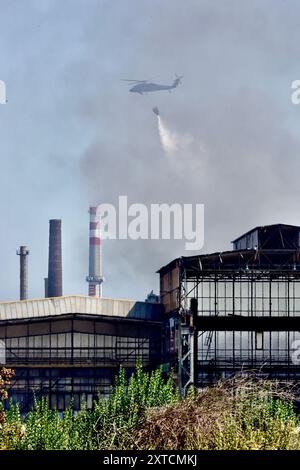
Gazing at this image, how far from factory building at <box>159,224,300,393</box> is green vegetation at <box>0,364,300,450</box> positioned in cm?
3217

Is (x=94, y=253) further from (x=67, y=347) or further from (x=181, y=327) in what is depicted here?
(x=181, y=327)

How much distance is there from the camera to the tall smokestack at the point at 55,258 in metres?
113

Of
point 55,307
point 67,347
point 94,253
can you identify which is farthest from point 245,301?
point 94,253

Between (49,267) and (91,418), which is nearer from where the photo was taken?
(91,418)

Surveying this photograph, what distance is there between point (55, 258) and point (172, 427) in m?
88.3

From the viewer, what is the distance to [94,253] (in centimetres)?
14138

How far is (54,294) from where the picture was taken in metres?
112

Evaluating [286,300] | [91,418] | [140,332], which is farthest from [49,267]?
[91,418]

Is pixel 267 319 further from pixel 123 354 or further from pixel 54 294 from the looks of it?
pixel 54 294

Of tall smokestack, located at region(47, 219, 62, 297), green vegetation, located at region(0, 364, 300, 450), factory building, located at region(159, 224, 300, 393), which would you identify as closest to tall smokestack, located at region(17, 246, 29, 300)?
tall smokestack, located at region(47, 219, 62, 297)

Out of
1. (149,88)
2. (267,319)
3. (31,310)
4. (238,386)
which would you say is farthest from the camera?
(149,88)

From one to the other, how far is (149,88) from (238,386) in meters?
135

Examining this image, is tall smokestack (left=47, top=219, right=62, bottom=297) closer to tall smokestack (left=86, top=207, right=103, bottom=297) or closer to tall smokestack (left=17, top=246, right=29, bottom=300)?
tall smokestack (left=17, top=246, right=29, bottom=300)

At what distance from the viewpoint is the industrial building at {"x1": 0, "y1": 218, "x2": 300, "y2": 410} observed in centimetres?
6391
